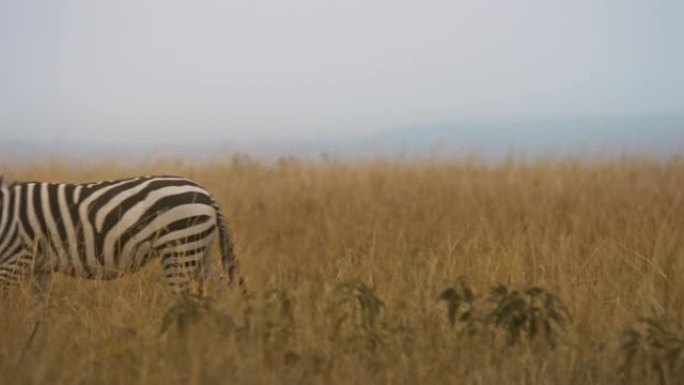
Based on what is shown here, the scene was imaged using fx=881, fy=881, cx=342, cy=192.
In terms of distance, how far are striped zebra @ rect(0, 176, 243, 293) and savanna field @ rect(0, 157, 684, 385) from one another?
0.15 metres

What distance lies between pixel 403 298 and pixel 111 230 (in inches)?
64.8

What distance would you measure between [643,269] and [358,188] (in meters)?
3.29

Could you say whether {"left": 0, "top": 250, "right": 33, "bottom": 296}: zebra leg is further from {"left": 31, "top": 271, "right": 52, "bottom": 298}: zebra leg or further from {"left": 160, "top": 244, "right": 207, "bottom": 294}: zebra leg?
{"left": 160, "top": 244, "right": 207, "bottom": 294}: zebra leg

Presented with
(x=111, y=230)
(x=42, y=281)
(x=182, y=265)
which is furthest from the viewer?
(x=42, y=281)

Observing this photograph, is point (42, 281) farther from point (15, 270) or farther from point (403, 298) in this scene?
point (403, 298)

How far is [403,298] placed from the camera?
4199 millimetres

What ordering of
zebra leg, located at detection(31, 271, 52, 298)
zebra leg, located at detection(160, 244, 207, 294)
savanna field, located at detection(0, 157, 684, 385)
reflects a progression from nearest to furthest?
savanna field, located at detection(0, 157, 684, 385) < zebra leg, located at detection(160, 244, 207, 294) < zebra leg, located at detection(31, 271, 52, 298)

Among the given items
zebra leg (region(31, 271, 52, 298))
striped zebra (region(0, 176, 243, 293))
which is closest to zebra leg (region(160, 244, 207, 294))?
striped zebra (region(0, 176, 243, 293))

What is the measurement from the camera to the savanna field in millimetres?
3168

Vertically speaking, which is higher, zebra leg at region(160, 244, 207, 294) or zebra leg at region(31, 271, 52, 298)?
zebra leg at region(160, 244, 207, 294)

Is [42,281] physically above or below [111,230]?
below

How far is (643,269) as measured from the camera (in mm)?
5250

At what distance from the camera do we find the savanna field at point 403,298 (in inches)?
125

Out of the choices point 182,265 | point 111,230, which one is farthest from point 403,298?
point 111,230
